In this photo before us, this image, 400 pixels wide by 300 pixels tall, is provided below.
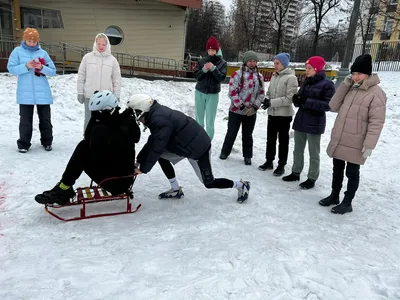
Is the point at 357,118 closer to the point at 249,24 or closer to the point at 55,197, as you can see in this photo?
the point at 55,197

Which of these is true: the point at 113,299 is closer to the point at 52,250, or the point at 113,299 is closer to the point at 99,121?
the point at 52,250

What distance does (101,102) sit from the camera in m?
3.61

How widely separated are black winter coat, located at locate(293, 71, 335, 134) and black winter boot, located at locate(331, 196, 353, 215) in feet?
3.50

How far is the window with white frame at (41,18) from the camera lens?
15641mm

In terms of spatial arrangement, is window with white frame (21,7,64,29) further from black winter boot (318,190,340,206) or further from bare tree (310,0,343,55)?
bare tree (310,0,343,55)

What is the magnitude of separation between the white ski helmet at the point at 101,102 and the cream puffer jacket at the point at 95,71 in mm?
2175

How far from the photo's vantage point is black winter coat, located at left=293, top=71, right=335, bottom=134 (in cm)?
477

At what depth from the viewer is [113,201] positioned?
4258 mm

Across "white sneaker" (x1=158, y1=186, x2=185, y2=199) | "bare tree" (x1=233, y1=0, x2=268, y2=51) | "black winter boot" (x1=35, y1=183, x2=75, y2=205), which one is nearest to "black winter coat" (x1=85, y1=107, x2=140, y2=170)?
"black winter boot" (x1=35, y1=183, x2=75, y2=205)

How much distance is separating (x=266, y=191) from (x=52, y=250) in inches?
120

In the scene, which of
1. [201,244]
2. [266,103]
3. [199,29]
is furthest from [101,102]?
[199,29]

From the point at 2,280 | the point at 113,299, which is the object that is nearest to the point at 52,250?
the point at 2,280

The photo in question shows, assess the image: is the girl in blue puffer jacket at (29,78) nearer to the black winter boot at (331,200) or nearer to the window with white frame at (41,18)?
the black winter boot at (331,200)

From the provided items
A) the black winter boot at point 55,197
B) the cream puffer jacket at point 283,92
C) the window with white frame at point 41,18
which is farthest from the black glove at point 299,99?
the window with white frame at point 41,18
